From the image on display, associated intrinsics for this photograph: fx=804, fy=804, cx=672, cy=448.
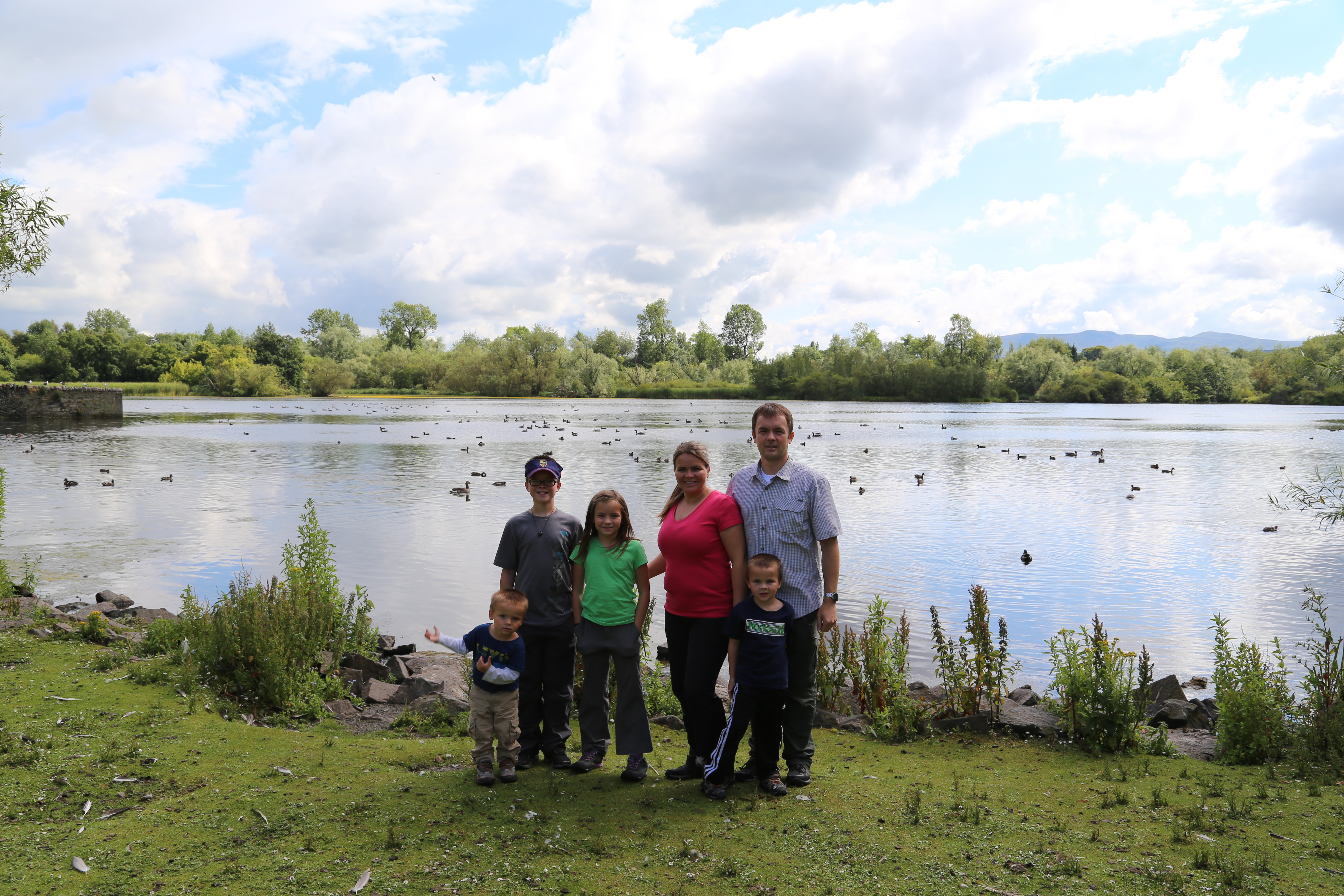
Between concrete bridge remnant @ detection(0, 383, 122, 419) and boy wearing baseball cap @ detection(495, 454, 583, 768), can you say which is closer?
boy wearing baseball cap @ detection(495, 454, 583, 768)

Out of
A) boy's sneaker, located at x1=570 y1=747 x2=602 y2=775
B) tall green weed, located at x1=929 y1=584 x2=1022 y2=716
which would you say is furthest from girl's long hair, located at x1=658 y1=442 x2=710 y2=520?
tall green weed, located at x1=929 y1=584 x2=1022 y2=716

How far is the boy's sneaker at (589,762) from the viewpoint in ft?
18.1

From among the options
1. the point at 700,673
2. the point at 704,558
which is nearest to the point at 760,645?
the point at 700,673

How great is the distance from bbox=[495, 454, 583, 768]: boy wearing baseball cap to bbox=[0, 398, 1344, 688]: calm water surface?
5.79 meters

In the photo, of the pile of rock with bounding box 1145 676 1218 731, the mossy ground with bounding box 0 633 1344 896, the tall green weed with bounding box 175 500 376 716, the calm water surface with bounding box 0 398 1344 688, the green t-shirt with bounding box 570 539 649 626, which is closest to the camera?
the mossy ground with bounding box 0 633 1344 896

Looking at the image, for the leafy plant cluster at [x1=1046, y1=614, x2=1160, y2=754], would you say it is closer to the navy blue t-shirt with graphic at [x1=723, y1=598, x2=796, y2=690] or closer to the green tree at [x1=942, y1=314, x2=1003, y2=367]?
the navy blue t-shirt with graphic at [x1=723, y1=598, x2=796, y2=690]

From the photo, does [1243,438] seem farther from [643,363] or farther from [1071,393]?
[643,363]

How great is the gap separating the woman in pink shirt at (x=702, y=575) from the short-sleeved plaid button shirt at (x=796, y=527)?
162 mm

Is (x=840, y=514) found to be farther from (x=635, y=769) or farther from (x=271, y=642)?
(x=635, y=769)

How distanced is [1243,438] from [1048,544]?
43484 millimetres

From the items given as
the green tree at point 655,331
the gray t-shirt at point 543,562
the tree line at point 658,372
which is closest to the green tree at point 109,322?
the tree line at point 658,372

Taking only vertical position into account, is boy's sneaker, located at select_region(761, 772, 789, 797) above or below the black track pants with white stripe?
below

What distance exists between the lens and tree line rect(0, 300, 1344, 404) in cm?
12038

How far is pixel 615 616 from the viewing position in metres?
5.47
